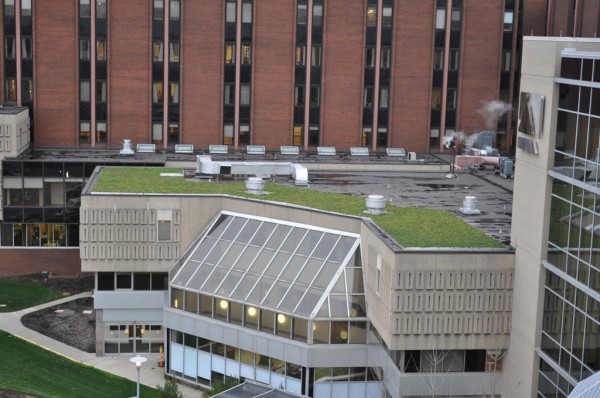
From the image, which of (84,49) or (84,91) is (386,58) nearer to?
(84,49)

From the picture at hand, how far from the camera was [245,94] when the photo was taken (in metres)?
87.9

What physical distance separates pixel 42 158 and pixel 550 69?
44.4 meters

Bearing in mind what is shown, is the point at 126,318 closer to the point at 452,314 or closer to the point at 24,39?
the point at 452,314

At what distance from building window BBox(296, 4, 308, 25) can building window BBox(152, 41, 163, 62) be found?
1087 cm

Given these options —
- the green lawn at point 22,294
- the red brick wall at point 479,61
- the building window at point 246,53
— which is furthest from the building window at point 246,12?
the green lawn at point 22,294

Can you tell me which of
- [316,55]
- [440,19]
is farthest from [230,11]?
[440,19]

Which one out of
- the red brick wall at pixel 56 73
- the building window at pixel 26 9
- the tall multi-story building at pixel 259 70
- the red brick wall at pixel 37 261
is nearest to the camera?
the red brick wall at pixel 37 261

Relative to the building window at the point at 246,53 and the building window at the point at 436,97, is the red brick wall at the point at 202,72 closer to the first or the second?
the building window at the point at 246,53

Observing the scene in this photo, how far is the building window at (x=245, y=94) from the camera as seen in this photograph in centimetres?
8769

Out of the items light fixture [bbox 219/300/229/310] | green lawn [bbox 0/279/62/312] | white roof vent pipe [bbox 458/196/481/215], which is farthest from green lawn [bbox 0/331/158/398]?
white roof vent pipe [bbox 458/196/481/215]

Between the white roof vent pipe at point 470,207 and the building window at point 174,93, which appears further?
the building window at point 174,93

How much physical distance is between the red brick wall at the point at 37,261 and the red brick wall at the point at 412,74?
91.0 feet

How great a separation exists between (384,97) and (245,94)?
1114cm

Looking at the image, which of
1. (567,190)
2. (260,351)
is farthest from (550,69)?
(260,351)
